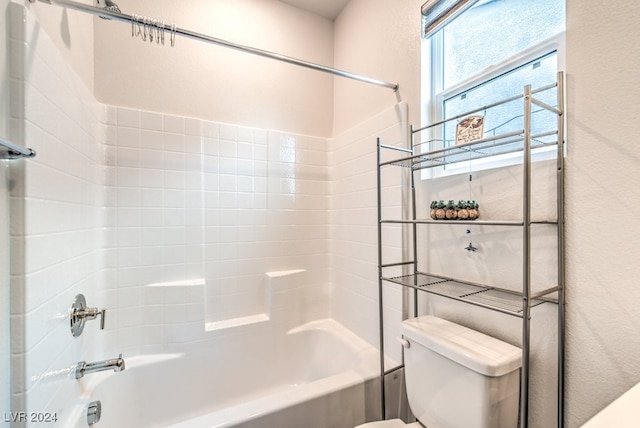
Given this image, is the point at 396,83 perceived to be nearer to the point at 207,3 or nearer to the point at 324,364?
the point at 207,3

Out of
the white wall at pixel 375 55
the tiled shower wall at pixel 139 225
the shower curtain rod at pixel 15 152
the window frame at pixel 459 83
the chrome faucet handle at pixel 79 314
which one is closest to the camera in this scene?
the shower curtain rod at pixel 15 152

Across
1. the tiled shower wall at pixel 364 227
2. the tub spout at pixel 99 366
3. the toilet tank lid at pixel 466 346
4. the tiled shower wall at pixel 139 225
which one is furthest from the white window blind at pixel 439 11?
the tub spout at pixel 99 366

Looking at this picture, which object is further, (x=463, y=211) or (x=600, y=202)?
(x=463, y=211)

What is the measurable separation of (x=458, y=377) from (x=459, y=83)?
3.93 ft

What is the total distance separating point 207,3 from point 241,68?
0.41 m

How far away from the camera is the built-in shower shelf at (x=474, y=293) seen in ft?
2.93

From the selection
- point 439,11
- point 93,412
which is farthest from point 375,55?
point 93,412

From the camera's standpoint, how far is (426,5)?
1.28m

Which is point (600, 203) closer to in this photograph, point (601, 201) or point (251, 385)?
point (601, 201)

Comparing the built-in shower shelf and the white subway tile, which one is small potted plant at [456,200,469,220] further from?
the white subway tile

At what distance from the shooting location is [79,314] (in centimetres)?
115

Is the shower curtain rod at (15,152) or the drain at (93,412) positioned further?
the drain at (93,412)

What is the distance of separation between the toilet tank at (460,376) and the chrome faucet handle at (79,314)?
1270mm

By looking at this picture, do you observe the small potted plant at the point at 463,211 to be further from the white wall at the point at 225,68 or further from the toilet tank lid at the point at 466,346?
the white wall at the point at 225,68
